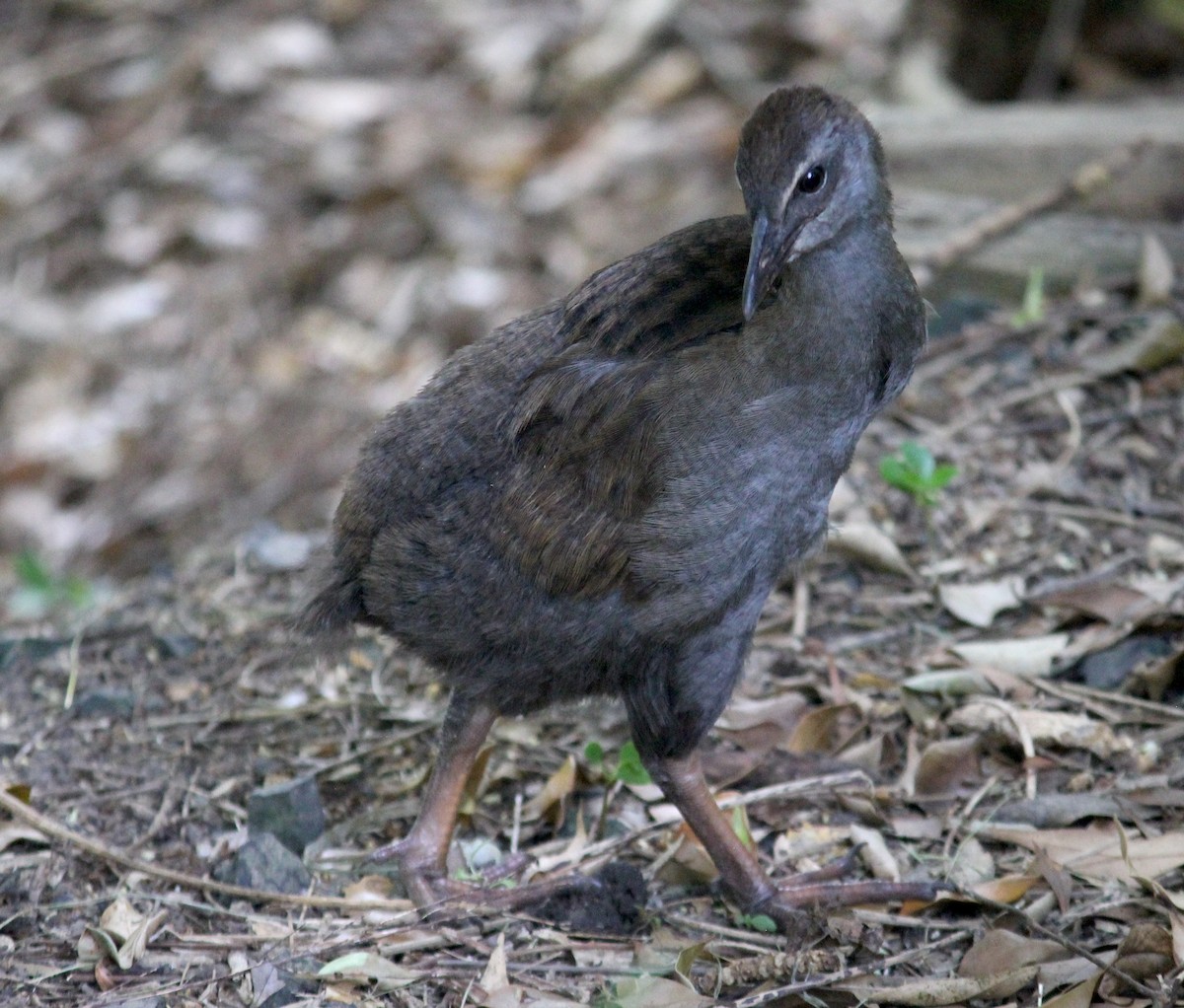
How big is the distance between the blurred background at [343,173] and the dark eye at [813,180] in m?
3.08

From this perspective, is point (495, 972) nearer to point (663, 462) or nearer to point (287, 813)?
point (287, 813)

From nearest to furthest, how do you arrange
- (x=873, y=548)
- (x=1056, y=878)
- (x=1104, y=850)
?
(x=1056, y=878) → (x=1104, y=850) → (x=873, y=548)

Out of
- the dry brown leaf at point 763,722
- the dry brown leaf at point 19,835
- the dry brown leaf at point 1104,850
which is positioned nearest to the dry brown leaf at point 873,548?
the dry brown leaf at point 763,722

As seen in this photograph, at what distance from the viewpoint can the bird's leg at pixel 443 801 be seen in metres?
3.88

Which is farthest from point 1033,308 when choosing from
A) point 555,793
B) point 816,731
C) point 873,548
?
point 555,793

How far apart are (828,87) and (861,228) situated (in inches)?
18.4

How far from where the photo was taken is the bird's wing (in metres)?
3.57

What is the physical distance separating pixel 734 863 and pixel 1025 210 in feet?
11.2

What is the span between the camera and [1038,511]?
4.97 meters

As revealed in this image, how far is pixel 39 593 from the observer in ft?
19.6

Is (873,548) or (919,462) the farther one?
(873,548)

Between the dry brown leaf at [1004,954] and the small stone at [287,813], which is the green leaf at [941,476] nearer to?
the dry brown leaf at [1004,954]

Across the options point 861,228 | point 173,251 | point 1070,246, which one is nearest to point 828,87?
point 861,228

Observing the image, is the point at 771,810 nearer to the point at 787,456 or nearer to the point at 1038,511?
the point at 787,456
